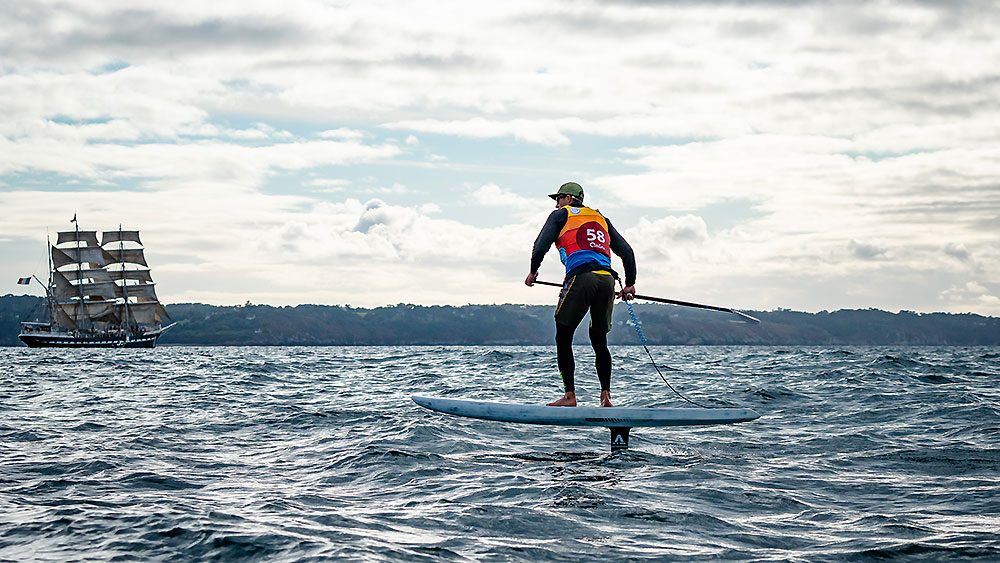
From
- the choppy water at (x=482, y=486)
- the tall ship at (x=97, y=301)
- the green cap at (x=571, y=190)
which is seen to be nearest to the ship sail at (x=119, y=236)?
the tall ship at (x=97, y=301)

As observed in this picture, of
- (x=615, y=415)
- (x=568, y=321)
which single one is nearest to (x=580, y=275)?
(x=568, y=321)

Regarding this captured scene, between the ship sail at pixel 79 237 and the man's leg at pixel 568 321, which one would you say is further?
the ship sail at pixel 79 237

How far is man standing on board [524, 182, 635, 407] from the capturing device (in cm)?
1034

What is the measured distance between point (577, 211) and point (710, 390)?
39.1 feet

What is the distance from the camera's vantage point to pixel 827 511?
22.8 feet

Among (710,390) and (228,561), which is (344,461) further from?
(710,390)

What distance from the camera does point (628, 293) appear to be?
11.0 meters

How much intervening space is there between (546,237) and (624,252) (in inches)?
45.1

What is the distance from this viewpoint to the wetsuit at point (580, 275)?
407 inches

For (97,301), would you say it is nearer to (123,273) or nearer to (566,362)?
(123,273)

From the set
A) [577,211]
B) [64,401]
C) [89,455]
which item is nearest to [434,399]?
[577,211]

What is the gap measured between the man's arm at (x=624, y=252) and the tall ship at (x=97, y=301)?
418 ft

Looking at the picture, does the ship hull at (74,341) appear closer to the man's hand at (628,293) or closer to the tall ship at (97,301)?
the tall ship at (97,301)

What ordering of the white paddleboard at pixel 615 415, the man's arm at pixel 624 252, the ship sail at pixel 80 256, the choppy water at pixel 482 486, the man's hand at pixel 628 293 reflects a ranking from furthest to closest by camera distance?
the ship sail at pixel 80 256 → the man's hand at pixel 628 293 → the man's arm at pixel 624 252 → the white paddleboard at pixel 615 415 → the choppy water at pixel 482 486
